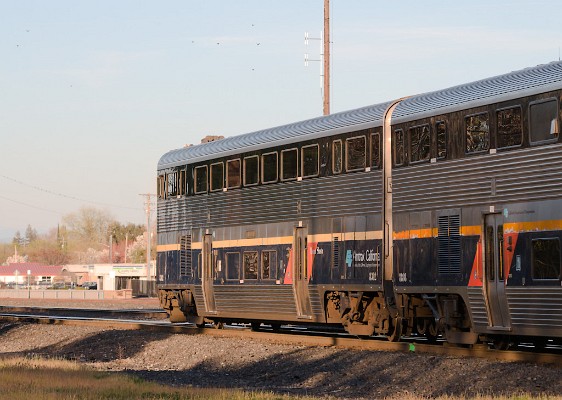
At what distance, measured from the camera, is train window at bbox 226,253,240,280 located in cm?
2925

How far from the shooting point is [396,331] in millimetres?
23984

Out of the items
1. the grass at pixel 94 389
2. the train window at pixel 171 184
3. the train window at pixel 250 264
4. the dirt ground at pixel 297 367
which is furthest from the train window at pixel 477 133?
the train window at pixel 171 184

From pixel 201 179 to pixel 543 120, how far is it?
550 inches

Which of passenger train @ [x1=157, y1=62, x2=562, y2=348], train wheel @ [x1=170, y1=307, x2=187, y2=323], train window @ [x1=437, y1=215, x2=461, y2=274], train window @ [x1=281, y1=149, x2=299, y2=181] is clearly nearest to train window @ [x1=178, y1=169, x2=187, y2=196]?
passenger train @ [x1=157, y1=62, x2=562, y2=348]

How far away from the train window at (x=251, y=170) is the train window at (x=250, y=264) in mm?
1865

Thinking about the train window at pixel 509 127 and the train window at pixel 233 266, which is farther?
the train window at pixel 233 266

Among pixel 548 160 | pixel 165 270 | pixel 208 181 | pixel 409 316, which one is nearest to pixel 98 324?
pixel 165 270

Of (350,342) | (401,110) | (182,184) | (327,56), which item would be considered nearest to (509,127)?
(401,110)

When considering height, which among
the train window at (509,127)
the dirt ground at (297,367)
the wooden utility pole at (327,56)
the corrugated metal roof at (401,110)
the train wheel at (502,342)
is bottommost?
the dirt ground at (297,367)

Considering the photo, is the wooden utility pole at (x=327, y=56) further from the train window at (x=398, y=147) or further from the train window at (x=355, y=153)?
the train window at (x=398, y=147)

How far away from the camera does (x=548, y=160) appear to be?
18.8 metres

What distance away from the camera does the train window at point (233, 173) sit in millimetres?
29250

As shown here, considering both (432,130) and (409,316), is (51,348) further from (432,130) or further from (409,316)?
(432,130)

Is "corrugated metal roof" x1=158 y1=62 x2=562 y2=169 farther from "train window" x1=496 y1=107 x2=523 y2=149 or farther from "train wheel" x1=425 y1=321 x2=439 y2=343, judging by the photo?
"train wheel" x1=425 y1=321 x2=439 y2=343
